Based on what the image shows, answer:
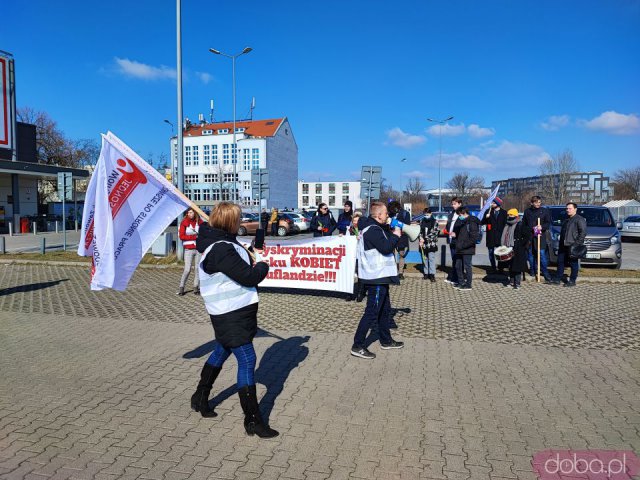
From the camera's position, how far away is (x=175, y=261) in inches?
595

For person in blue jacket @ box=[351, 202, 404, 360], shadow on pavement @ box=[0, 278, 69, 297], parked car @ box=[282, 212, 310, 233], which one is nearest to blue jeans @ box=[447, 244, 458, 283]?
person in blue jacket @ box=[351, 202, 404, 360]

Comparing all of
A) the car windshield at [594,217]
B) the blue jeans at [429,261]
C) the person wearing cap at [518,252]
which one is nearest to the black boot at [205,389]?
the blue jeans at [429,261]

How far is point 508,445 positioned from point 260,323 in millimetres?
4608

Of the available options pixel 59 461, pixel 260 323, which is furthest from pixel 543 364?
pixel 59 461

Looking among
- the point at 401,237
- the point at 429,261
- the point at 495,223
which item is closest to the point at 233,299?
the point at 401,237

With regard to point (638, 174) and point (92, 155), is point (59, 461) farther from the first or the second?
point (638, 174)

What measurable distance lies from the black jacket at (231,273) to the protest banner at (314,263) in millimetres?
5641

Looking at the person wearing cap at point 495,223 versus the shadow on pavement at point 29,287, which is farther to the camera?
the person wearing cap at point 495,223

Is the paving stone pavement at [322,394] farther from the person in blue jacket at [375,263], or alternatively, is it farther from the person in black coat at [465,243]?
the person in black coat at [465,243]

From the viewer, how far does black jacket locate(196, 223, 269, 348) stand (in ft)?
Result: 12.2

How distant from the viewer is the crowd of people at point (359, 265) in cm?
383

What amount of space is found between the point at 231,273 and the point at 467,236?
7756 millimetres

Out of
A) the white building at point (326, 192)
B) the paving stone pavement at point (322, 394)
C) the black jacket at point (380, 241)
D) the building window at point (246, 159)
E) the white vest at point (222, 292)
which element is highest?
the building window at point (246, 159)

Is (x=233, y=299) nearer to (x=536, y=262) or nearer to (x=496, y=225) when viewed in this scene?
(x=496, y=225)
